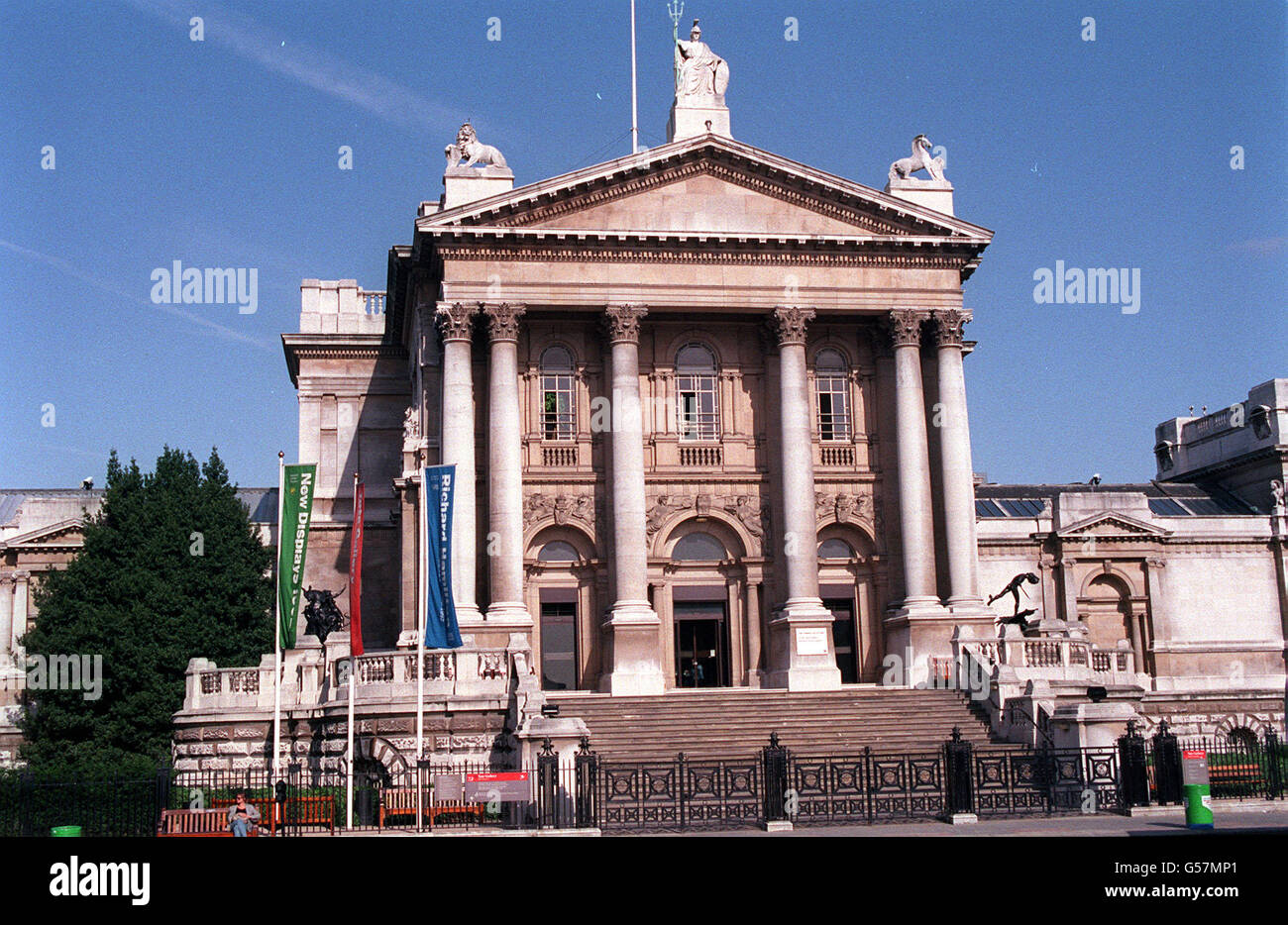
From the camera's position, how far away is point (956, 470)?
44031 millimetres

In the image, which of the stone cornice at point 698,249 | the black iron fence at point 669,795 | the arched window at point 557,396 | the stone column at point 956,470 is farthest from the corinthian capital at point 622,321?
the black iron fence at point 669,795

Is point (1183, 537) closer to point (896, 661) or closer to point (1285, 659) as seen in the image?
point (1285, 659)

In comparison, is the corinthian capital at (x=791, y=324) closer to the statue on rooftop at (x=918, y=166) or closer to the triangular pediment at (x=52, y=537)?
the statue on rooftop at (x=918, y=166)

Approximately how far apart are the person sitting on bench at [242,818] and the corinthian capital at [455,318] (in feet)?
62.6

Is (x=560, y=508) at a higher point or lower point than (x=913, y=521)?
higher

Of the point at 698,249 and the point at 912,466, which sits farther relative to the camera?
the point at 912,466

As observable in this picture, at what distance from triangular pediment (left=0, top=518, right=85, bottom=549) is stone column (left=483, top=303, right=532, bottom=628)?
2233 cm

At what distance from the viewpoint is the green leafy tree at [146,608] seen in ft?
152

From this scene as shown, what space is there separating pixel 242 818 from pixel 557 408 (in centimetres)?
2280

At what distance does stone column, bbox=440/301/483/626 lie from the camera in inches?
1628

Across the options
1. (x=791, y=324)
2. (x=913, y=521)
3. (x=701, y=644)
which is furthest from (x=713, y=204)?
(x=701, y=644)

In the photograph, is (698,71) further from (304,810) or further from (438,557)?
(304,810)
